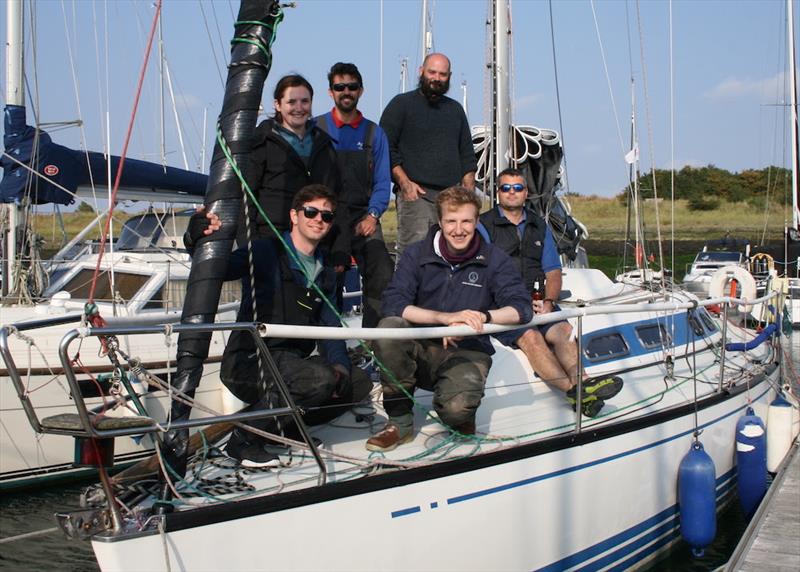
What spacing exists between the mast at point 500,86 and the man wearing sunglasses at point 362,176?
7.93 feet

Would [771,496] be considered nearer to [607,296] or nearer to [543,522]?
[607,296]

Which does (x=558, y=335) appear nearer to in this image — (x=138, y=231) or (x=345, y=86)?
(x=345, y=86)

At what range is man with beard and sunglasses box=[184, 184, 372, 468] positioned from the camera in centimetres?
460

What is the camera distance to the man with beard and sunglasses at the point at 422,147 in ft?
22.0

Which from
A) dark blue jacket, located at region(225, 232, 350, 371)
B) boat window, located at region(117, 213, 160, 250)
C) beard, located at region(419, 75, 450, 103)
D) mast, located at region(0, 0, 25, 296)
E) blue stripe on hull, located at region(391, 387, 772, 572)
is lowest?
blue stripe on hull, located at region(391, 387, 772, 572)

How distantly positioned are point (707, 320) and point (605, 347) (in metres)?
2.30

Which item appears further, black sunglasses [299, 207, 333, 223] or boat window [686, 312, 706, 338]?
boat window [686, 312, 706, 338]

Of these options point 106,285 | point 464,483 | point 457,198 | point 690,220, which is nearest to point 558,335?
point 457,198

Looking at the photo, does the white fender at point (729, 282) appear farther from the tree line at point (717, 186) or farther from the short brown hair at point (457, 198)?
the tree line at point (717, 186)

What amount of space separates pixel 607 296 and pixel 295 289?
4164mm

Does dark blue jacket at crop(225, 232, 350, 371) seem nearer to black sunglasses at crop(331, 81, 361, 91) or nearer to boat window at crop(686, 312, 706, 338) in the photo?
black sunglasses at crop(331, 81, 361, 91)

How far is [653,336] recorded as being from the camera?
725 cm

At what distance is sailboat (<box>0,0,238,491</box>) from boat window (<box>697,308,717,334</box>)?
17.3 ft

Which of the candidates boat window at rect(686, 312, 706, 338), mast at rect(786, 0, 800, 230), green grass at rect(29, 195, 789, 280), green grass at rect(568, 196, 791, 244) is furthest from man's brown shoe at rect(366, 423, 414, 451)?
green grass at rect(568, 196, 791, 244)
